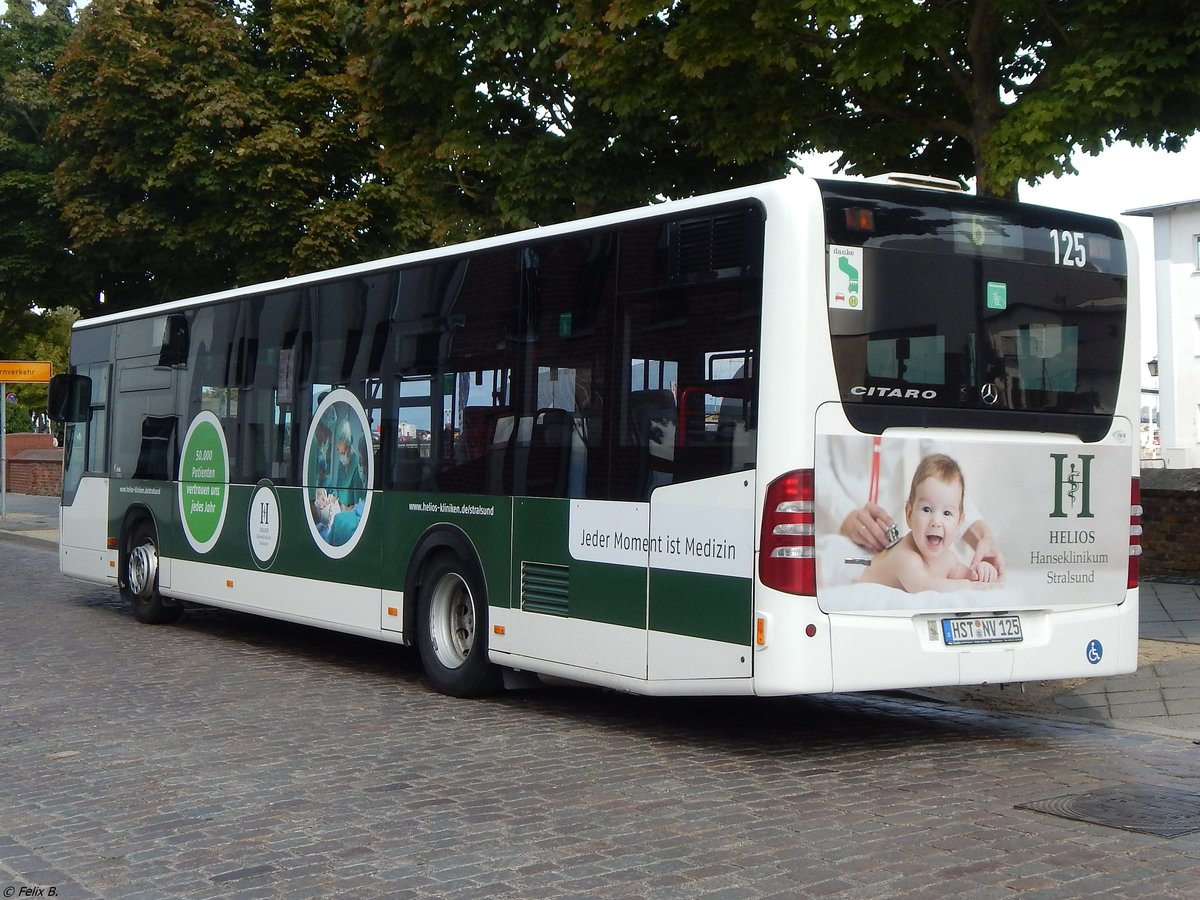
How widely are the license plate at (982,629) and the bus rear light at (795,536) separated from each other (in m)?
0.96

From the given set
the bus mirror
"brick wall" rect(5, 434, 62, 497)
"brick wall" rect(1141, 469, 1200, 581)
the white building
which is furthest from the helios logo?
the white building

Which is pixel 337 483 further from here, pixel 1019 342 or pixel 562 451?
pixel 1019 342

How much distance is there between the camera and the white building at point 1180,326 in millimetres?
63969

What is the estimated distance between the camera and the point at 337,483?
1210 centimetres

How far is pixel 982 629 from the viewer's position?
340 inches

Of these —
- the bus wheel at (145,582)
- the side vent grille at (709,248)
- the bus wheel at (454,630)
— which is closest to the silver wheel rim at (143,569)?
the bus wheel at (145,582)

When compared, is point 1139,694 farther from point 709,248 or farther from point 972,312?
point 709,248

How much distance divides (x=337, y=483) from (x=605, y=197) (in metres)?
6.66

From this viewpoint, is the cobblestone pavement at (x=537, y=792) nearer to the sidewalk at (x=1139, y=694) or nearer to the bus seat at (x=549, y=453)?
the sidewalk at (x=1139, y=694)

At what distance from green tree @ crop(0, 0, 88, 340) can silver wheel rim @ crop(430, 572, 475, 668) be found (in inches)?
953

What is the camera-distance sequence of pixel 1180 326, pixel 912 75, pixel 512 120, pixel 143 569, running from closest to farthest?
pixel 912 75
pixel 143 569
pixel 512 120
pixel 1180 326

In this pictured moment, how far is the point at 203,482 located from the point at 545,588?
5.63 meters

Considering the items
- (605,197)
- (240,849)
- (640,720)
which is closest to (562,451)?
(640,720)

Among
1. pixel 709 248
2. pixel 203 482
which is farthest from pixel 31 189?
pixel 709 248
